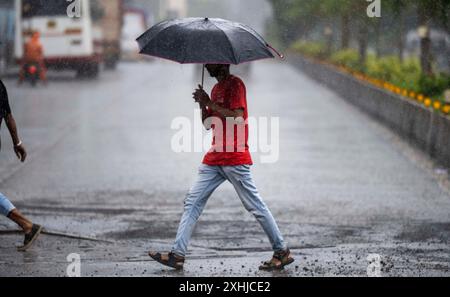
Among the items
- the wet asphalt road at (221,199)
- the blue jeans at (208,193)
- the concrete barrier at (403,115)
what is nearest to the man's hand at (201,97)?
the blue jeans at (208,193)

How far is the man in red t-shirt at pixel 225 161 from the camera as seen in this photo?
870cm

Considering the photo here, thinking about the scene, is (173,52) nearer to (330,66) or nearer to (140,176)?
(140,176)

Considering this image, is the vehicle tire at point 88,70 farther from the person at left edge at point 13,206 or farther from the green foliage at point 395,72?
the person at left edge at point 13,206

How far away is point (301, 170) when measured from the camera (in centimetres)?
1609

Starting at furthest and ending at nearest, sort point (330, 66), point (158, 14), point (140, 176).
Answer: point (158, 14) → point (330, 66) → point (140, 176)

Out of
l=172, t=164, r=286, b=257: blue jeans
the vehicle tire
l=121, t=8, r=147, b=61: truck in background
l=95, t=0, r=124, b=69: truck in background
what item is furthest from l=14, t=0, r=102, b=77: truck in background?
l=172, t=164, r=286, b=257: blue jeans

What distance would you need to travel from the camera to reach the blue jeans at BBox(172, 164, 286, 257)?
29.3 feet

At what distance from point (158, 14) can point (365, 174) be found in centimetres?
13877

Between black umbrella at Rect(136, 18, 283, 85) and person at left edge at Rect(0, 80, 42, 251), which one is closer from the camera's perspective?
black umbrella at Rect(136, 18, 283, 85)

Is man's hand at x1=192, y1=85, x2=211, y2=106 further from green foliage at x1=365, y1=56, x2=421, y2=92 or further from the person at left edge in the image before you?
green foliage at x1=365, y1=56, x2=421, y2=92

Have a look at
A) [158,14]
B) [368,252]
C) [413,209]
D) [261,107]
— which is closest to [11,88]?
[261,107]

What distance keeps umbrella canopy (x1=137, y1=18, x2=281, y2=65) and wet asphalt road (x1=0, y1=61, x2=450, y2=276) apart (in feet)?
5.27

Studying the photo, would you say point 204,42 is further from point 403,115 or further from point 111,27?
point 111,27

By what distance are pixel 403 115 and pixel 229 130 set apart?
1243 cm
